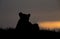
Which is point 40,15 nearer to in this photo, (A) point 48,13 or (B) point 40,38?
(A) point 48,13

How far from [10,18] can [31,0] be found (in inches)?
15.1

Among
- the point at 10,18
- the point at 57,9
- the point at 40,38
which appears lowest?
the point at 40,38

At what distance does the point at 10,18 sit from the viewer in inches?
54.9

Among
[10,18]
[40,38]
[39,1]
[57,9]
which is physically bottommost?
[40,38]

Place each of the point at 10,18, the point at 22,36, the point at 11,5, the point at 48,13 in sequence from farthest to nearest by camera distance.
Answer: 1. the point at 11,5
2. the point at 48,13
3. the point at 10,18
4. the point at 22,36

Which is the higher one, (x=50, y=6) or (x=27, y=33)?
(x=50, y=6)

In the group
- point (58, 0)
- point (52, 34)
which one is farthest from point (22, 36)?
point (58, 0)

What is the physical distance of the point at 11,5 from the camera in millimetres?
1623

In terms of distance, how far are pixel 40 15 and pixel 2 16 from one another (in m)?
0.36

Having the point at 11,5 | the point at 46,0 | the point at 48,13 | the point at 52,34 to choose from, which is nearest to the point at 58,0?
the point at 46,0

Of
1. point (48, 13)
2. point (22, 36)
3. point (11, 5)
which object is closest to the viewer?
point (22, 36)

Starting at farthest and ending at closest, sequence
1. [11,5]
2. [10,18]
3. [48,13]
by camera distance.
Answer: [11,5] → [48,13] → [10,18]

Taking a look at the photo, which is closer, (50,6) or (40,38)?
(40,38)

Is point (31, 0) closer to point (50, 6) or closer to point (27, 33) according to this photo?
point (50, 6)
